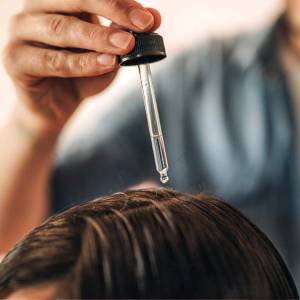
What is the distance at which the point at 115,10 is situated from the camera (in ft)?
2.94

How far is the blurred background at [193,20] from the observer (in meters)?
1.01

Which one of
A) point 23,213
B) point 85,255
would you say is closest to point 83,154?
point 23,213

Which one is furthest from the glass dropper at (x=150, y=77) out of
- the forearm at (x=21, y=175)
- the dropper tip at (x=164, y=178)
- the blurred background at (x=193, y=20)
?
the forearm at (x=21, y=175)

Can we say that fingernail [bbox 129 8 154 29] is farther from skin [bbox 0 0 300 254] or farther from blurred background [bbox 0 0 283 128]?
blurred background [bbox 0 0 283 128]

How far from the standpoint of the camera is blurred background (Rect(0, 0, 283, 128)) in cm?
101

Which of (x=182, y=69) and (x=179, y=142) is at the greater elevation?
(x=182, y=69)

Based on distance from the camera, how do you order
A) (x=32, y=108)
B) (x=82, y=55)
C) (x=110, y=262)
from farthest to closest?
1. (x=32, y=108)
2. (x=82, y=55)
3. (x=110, y=262)

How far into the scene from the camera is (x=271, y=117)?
1.00 metres

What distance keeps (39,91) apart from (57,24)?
0.21m

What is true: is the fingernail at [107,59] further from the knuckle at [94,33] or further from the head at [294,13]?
the head at [294,13]

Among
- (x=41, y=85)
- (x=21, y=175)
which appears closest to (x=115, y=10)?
(x=41, y=85)

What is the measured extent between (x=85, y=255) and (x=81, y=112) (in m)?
0.59

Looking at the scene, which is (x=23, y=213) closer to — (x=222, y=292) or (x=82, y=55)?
(x=82, y=55)

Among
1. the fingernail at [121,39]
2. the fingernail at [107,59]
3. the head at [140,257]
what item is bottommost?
the head at [140,257]
